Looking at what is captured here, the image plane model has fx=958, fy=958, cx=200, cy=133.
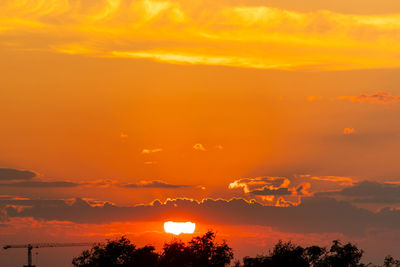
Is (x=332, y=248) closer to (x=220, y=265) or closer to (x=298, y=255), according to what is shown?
(x=298, y=255)

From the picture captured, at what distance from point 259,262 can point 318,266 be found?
1200 centimetres

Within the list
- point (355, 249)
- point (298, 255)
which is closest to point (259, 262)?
point (298, 255)

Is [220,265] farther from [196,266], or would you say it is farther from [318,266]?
[318,266]

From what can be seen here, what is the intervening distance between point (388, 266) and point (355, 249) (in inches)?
328

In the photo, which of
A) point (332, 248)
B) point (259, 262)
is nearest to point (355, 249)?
point (332, 248)

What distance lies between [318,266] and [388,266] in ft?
45.9

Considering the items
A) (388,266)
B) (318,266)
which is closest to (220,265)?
(318,266)

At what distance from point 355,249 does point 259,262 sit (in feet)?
65.9

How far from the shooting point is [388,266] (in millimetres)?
191875

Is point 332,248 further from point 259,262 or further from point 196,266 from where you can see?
point 196,266

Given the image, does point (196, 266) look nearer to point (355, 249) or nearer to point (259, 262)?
point (259, 262)

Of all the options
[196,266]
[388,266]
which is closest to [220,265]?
[196,266]

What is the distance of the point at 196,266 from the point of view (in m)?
199

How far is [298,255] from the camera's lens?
196750 millimetres
